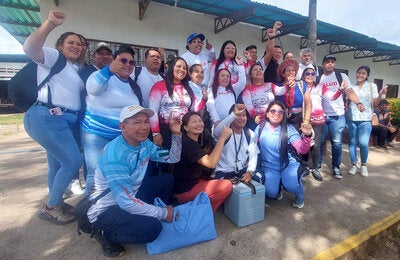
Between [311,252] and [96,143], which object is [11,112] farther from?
[311,252]

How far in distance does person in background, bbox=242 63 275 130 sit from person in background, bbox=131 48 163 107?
147 centimetres

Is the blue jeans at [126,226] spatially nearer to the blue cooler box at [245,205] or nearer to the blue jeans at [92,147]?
the blue jeans at [92,147]

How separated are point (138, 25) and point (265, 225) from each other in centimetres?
679

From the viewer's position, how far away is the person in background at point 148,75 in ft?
10.4

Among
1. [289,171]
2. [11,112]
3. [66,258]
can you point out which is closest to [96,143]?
[66,258]

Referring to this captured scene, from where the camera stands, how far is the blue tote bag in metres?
2.33

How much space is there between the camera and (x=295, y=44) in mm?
11227

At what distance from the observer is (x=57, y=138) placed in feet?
8.23

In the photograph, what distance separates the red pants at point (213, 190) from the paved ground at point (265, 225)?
1.10 ft

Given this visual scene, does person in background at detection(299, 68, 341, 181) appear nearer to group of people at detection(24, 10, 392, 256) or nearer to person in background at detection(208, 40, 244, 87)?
group of people at detection(24, 10, 392, 256)

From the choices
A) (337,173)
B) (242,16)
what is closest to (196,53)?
(337,173)

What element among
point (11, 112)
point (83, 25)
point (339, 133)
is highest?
point (83, 25)

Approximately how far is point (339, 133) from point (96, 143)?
13.4 ft

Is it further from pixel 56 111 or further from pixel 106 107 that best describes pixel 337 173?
pixel 56 111
